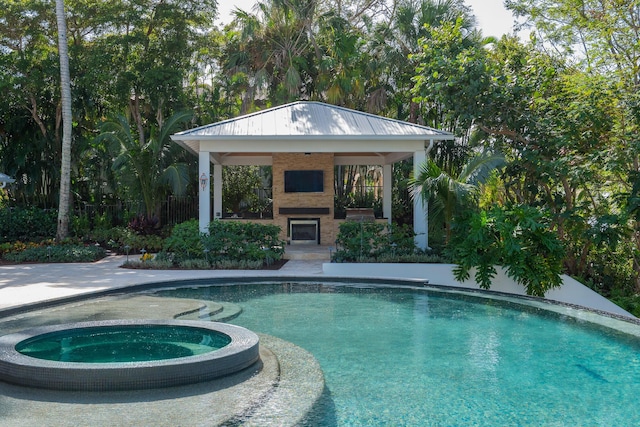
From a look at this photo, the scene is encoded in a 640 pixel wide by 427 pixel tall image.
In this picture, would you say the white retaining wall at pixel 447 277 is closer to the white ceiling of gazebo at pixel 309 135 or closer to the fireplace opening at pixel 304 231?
the white ceiling of gazebo at pixel 309 135

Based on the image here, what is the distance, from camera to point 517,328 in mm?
8234

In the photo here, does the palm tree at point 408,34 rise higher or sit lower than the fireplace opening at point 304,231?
higher

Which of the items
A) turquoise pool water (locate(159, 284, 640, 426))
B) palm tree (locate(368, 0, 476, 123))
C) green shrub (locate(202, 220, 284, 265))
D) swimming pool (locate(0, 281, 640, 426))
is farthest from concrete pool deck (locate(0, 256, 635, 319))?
palm tree (locate(368, 0, 476, 123))

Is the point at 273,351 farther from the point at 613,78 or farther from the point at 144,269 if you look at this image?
the point at 613,78

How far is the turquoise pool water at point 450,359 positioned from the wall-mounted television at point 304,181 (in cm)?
775

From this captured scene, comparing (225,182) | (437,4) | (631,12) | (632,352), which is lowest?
(632,352)

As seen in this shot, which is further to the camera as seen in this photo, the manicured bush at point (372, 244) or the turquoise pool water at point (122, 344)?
the manicured bush at point (372, 244)

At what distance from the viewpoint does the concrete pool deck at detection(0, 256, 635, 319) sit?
10.8 meters

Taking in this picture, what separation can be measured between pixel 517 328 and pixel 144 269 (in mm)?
8469

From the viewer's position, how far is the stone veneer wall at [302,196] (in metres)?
18.1

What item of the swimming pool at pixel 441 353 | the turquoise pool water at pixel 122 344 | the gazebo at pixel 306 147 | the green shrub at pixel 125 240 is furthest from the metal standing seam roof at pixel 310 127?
the turquoise pool water at pixel 122 344

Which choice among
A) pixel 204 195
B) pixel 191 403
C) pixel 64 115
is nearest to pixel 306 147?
pixel 204 195

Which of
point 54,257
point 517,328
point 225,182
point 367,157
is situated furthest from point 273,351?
point 225,182

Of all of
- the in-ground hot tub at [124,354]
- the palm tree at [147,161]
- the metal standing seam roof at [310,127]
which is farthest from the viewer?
the palm tree at [147,161]
